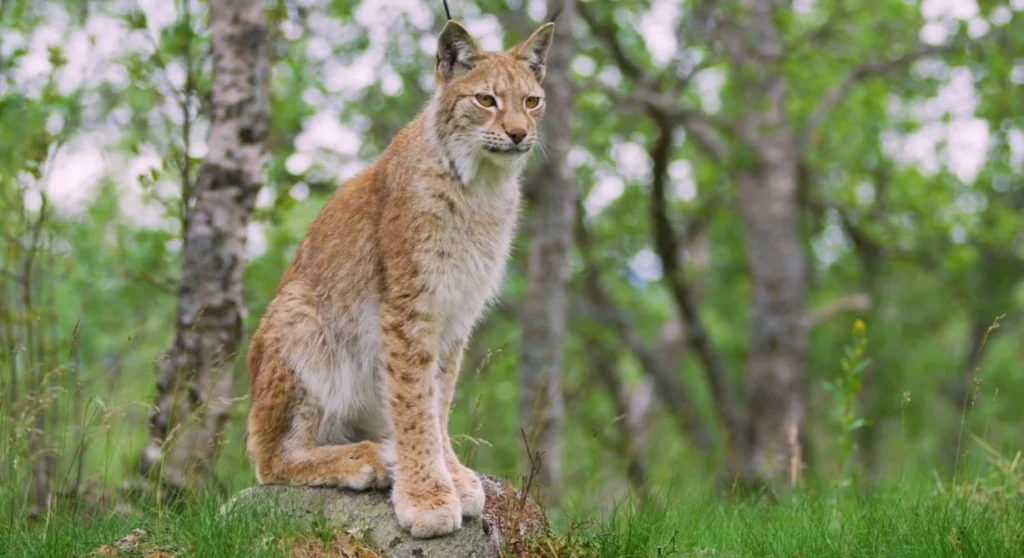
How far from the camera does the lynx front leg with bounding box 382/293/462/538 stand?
445 cm

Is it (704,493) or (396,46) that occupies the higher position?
(396,46)

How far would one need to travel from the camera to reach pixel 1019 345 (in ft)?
101

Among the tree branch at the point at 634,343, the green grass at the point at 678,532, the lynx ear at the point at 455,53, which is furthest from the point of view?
the tree branch at the point at 634,343

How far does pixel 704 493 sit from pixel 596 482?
4.59 ft

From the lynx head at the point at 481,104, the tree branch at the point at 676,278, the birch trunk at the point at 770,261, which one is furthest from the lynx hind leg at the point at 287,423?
the birch trunk at the point at 770,261

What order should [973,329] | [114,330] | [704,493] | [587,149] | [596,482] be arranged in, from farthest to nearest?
[973,329], [587,149], [114,330], [596,482], [704,493]

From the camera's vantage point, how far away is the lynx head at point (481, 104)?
479cm

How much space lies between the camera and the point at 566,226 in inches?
→ 398

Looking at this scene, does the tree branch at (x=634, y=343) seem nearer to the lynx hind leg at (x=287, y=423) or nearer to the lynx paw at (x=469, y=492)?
the lynx hind leg at (x=287, y=423)

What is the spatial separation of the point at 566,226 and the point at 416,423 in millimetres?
5613

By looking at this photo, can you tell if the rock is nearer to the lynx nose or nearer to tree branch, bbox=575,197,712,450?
the lynx nose

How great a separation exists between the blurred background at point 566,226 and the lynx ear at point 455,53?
1.41 meters

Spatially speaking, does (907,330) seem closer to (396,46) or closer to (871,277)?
(871,277)

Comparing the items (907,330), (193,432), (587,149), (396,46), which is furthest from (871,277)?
(193,432)
